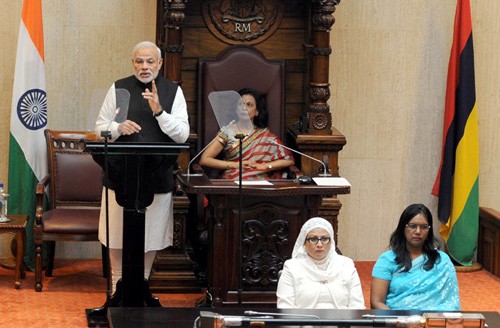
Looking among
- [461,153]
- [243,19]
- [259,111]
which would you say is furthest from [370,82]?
[259,111]

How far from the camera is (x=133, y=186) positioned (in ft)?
23.2

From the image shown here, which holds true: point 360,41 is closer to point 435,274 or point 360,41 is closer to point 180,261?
point 180,261

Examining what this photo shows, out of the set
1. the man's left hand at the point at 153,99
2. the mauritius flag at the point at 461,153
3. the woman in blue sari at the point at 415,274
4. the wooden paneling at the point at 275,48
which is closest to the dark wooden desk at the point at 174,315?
the woman in blue sari at the point at 415,274

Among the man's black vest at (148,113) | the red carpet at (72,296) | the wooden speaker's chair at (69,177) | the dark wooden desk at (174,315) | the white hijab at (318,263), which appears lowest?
the red carpet at (72,296)

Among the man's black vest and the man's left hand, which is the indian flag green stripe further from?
the man's left hand

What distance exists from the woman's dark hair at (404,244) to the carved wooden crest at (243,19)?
8.97 feet

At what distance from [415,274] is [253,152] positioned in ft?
7.08

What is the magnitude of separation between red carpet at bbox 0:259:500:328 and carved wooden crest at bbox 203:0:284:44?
6.45ft

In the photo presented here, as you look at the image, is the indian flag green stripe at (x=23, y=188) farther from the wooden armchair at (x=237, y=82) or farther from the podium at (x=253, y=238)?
the podium at (x=253, y=238)

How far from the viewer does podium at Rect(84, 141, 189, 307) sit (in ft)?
22.7

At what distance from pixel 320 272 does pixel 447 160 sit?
3.31m

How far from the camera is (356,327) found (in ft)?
17.6

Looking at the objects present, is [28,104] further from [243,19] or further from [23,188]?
[243,19]

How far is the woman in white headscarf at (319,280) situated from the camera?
21.5 ft
